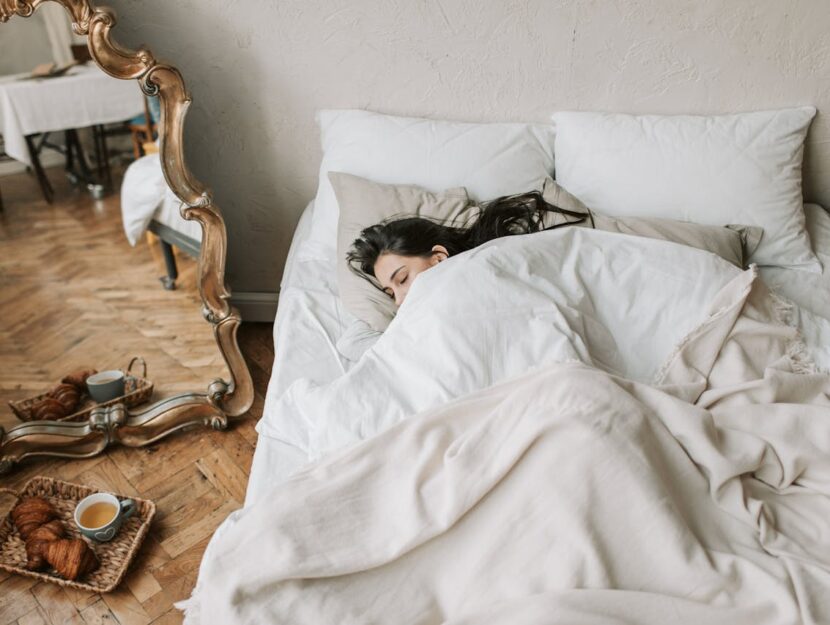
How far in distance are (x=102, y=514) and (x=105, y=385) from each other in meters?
0.37

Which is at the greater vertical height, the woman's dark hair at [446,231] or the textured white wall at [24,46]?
the textured white wall at [24,46]

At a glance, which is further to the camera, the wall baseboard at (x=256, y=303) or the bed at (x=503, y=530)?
the wall baseboard at (x=256, y=303)

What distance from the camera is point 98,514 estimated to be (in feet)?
4.63

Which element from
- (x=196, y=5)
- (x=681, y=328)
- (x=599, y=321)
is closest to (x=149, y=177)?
(x=196, y=5)

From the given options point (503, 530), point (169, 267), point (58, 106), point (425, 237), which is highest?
point (58, 106)

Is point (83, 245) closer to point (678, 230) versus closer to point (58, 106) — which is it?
point (58, 106)

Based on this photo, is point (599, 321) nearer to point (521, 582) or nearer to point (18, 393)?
point (521, 582)

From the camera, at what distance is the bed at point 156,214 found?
5.15 ft

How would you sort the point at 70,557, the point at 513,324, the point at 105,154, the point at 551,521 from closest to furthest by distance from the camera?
the point at 551,521 → the point at 513,324 → the point at 70,557 → the point at 105,154

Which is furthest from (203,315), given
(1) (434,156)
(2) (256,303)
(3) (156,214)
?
(1) (434,156)

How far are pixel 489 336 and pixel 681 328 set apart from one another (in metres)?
0.37

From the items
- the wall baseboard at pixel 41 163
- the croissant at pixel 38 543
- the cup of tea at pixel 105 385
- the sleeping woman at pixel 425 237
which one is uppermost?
the wall baseboard at pixel 41 163

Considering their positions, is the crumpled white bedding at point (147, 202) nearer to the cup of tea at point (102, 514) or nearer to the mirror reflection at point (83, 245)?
the mirror reflection at point (83, 245)

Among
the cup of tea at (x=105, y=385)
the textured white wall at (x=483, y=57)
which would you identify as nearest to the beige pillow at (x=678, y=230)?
the textured white wall at (x=483, y=57)
